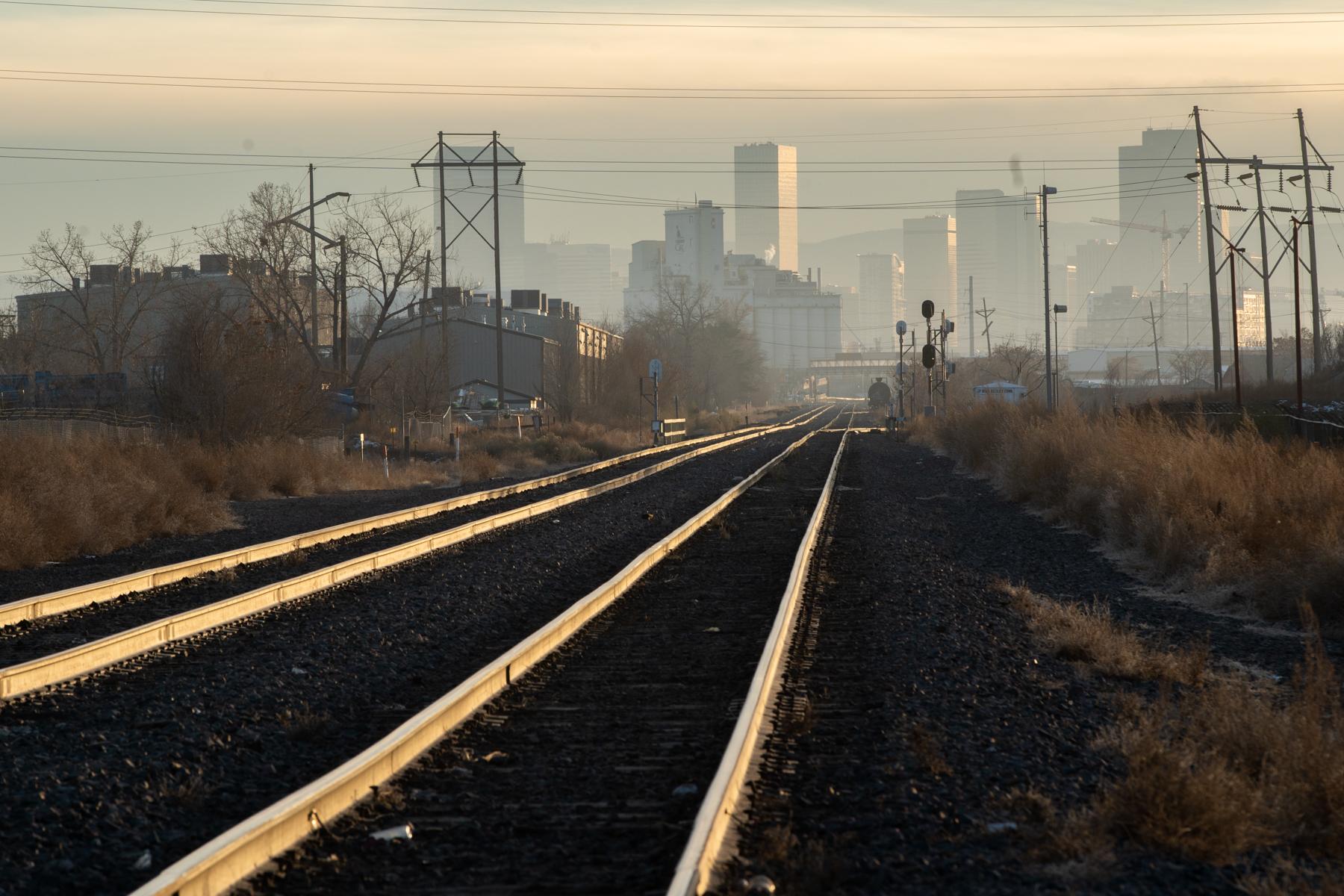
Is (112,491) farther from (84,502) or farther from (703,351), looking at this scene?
(703,351)

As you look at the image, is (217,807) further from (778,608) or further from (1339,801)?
(778,608)

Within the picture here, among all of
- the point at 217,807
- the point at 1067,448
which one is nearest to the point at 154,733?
the point at 217,807

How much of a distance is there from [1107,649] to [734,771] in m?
4.56

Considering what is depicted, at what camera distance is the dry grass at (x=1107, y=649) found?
920cm

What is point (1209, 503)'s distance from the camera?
16.2 metres

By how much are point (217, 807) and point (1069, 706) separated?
4976mm

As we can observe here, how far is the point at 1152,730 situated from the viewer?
6785mm

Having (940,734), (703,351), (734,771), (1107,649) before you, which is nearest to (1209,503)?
(1107,649)

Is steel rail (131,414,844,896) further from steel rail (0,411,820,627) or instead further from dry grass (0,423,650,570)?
dry grass (0,423,650,570)

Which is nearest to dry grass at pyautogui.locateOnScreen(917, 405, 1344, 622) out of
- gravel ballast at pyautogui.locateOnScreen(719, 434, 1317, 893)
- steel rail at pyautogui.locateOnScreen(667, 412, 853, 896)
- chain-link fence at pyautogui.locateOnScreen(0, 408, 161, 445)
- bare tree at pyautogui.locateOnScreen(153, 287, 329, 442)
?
gravel ballast at pyautogui.locateOnScreen(719, 434, 1317, 893)

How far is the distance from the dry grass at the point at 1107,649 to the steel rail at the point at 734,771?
6.76 ft

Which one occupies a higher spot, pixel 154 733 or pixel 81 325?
pixel 81 325

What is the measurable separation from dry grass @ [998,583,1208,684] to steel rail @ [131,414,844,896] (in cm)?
385

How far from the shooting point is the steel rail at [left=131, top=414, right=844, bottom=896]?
4938mm
